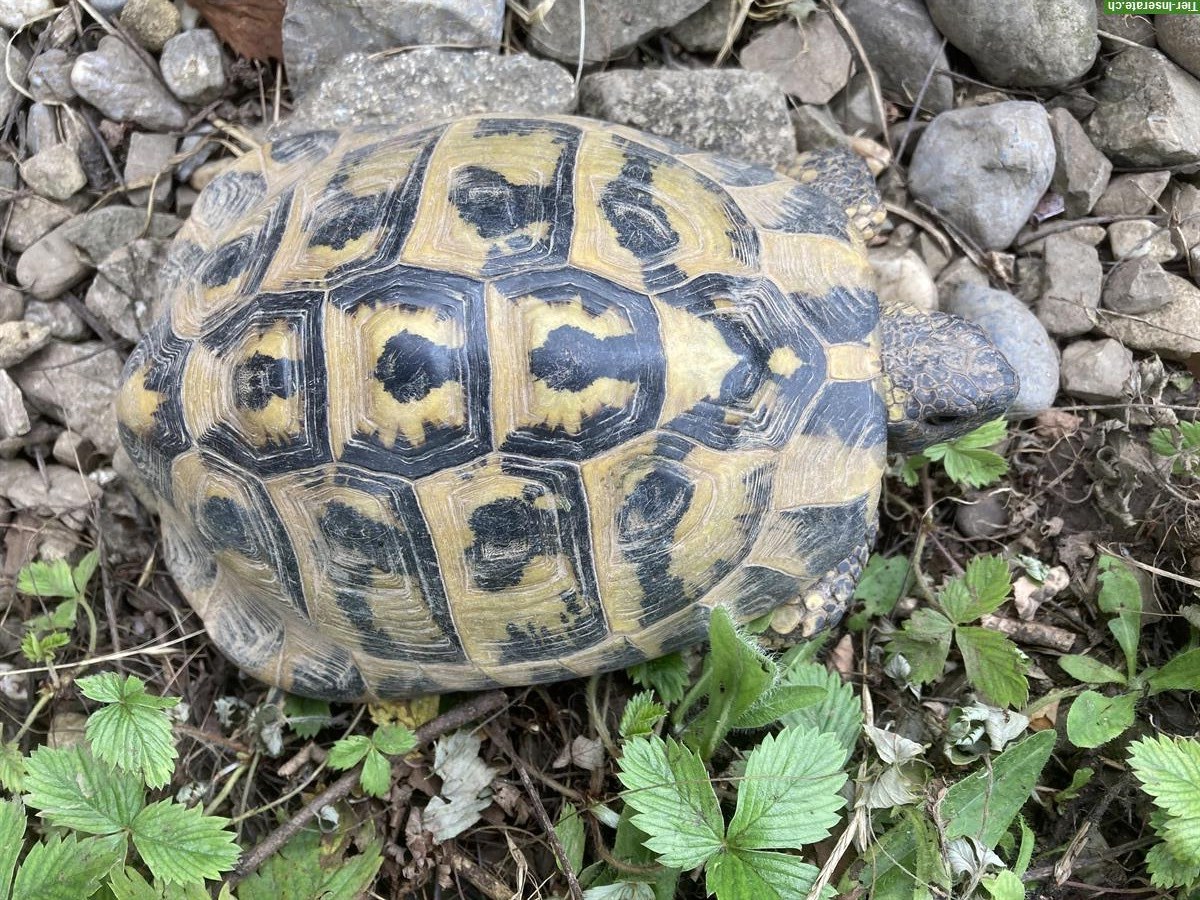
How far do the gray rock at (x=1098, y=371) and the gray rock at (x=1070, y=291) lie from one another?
0.07 m

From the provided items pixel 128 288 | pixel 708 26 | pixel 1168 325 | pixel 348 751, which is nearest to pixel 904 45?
pixel 708 26

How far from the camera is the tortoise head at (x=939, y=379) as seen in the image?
2121 millimetres

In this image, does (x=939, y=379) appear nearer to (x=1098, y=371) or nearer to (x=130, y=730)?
(x=1098, y=371)

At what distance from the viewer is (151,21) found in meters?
2.64

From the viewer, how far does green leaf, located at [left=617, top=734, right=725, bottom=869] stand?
1.82 metres

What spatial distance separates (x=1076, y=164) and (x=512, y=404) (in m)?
1.91

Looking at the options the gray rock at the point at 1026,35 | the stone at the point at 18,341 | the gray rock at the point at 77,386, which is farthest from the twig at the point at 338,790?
the gray rock at the point at 1026,35

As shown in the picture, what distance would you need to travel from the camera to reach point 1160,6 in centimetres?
252

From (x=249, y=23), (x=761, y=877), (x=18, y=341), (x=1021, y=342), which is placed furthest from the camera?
(x=249, y=23)

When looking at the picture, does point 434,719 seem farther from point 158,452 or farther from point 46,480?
point 46,480

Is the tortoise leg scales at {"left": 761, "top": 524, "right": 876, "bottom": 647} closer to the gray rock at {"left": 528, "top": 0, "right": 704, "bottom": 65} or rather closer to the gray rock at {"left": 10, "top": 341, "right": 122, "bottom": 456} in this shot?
the gray rock at {"left": 528, "top": 0, "right": 704, "bottom": 65}

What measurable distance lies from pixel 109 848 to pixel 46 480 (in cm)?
116

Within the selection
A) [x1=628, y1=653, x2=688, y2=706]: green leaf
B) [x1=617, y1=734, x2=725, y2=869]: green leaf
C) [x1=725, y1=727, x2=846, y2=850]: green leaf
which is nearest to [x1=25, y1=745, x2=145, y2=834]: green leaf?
[x1=617, y1=734, x2=725, y2=869]: green leaf

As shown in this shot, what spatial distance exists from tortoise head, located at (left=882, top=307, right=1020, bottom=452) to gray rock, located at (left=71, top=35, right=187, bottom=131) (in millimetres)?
2216
